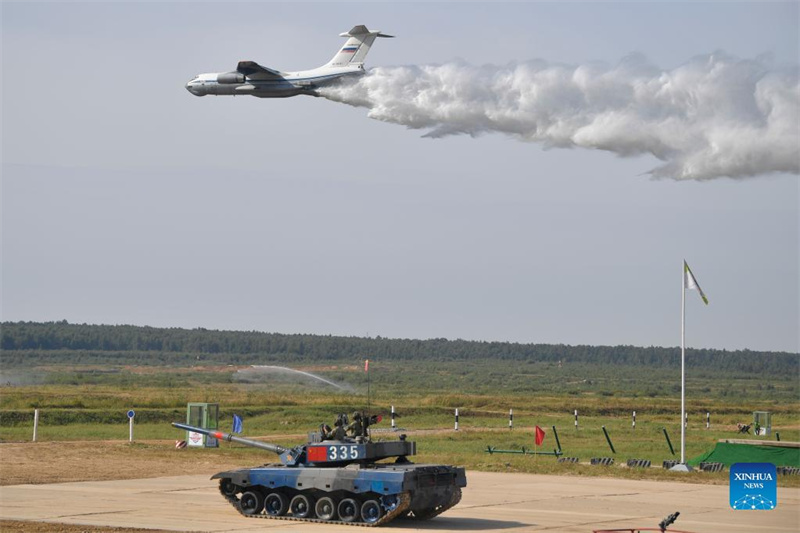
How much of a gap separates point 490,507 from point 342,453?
5291mm

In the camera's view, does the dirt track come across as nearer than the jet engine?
Yes

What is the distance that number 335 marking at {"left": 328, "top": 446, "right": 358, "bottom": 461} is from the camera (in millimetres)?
27344

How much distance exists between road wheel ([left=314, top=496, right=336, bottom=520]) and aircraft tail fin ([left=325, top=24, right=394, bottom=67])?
2842 cm

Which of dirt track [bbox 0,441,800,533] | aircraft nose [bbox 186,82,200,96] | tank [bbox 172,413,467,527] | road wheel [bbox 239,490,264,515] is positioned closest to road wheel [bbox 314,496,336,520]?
tank [bbox 172,413,467,527]

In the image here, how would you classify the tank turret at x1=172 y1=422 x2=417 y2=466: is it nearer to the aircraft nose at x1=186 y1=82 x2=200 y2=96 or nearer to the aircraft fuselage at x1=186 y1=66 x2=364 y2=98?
the aircraft fuselage at x1=186 y1=66 x2=364 y2=98

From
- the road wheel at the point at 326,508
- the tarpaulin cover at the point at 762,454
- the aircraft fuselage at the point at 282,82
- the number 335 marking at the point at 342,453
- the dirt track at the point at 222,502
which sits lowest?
the dirt track at the point at 222,502

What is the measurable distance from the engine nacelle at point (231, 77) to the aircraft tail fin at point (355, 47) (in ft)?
12.7

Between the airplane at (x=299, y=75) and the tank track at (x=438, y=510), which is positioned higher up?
the airplane at (x=299, y=75)

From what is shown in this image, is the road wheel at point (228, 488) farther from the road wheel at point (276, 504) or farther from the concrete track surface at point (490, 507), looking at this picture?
the road wheel at point (276, 504)

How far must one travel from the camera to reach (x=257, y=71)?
5150 centimetres

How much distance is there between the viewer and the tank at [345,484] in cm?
2631

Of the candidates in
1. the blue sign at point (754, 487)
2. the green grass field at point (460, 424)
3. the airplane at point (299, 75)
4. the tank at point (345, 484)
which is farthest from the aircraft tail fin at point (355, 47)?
the blue sign at point (754, 487)

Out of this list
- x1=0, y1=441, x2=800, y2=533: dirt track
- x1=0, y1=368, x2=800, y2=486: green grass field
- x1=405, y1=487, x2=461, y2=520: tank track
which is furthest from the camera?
x1=0, y1=368, x2=800, y2=486: green grass field

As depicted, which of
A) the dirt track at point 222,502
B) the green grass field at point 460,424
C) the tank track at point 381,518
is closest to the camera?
the tank track at point 381,518
